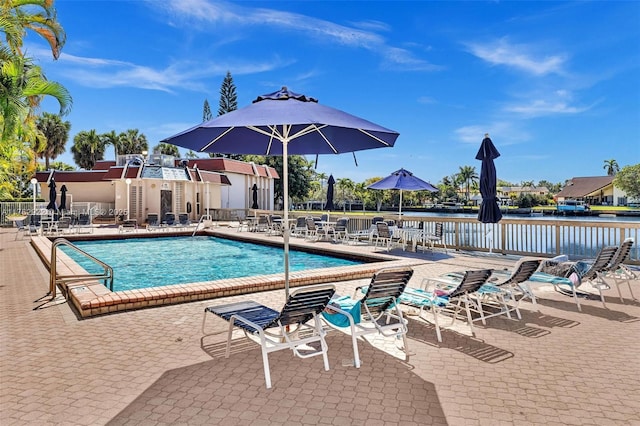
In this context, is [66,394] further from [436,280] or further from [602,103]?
[602,103]

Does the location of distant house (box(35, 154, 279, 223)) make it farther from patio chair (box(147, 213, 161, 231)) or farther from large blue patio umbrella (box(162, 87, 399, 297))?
large blue patio umbrella (box(162, 87, 399, 297))

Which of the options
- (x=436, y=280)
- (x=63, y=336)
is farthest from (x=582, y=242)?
(x=63, y=336)

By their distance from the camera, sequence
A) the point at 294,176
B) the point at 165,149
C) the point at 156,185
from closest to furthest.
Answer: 1. the point at 156,185
2. the point at 294,176
3. the point at 165,149

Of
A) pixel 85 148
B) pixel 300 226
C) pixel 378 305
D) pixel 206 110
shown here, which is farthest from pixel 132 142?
pixel 378 305

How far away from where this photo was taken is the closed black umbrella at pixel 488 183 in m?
9.77

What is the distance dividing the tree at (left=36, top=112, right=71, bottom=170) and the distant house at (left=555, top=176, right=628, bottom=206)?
64.7m

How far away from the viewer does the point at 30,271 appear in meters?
8.30

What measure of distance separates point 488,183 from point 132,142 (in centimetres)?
4387

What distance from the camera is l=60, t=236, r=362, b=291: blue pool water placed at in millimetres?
8953

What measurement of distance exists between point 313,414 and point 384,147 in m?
4.27

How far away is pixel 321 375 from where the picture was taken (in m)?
3.35

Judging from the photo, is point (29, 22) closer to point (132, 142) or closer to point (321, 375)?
point (321, 375)

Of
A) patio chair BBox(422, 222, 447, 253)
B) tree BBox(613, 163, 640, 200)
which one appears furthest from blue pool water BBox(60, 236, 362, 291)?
tree BBox(613, 163, 640, 200)

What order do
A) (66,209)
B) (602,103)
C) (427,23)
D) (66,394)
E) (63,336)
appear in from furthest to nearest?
(602,103), (66,209), (427,23), (63,336), (66,394)
